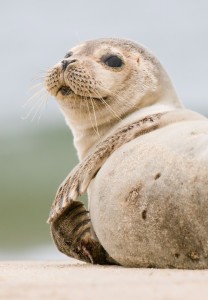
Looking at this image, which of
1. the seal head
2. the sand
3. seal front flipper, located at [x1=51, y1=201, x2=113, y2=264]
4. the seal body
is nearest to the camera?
the sand

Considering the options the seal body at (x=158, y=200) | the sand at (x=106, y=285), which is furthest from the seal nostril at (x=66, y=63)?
the sand at (x=106, y=285)

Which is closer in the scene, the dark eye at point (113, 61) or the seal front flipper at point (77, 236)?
the seal front flipper at point (77, 236)

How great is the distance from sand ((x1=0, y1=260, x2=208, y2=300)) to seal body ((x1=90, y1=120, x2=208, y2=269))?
33 centimetres

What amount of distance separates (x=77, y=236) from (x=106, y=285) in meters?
1.92

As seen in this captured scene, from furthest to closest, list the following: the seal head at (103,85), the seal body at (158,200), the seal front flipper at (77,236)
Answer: the seal head at (103,85) < the seal front flipper at (77,236) < the seal body at (158,200)

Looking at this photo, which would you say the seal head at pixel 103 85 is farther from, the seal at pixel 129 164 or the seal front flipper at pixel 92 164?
the seal front flipper at pixel 92 164

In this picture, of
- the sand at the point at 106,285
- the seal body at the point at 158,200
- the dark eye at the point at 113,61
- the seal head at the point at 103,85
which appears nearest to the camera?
the sand at the point at 106,285

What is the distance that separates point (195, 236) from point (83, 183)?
1.15 m

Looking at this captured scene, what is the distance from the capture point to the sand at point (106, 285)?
379cm

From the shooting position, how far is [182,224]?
5.15 meters

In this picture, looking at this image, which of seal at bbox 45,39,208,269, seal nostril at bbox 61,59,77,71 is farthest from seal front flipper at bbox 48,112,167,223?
seal nostril at bbox 61,59,77,71

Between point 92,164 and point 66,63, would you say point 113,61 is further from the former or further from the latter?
point 92,164

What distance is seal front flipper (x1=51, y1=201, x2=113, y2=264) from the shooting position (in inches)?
235

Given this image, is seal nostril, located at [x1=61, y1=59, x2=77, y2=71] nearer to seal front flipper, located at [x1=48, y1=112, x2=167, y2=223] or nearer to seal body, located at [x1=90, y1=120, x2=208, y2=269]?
seal front flipper, located at [x1=48, y1=112, x2=167, y2=223]
